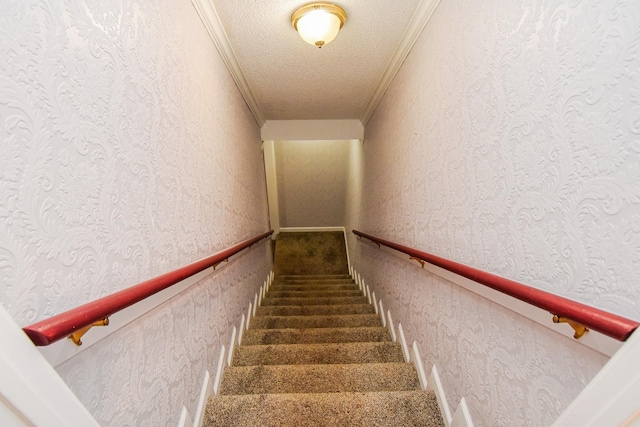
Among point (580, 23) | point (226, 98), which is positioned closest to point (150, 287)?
point (580, 23)

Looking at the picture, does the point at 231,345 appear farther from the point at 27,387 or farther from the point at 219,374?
the point at 27,387

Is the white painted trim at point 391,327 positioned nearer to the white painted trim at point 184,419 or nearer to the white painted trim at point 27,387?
the white painted trim at point 184,419

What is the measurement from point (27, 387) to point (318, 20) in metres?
1.89

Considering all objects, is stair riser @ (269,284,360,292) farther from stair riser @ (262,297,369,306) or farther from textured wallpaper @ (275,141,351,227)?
textured wallpaper @ (275,141,351,227)

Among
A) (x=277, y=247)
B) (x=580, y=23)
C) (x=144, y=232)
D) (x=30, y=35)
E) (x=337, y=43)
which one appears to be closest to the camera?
(x=30, y=35)

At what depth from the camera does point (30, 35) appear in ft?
1.89

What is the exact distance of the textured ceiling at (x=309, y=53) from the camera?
168 centimetres

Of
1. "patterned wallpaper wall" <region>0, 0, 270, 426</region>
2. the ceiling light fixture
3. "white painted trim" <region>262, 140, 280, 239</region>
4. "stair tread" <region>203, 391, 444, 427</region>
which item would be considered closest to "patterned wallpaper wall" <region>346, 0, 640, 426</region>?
"stair tread" <region>203, 391, 444, 427</region>

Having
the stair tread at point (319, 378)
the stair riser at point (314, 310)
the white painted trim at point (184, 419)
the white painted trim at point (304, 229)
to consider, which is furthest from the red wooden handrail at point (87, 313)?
the white painted trim at point (304, 229)

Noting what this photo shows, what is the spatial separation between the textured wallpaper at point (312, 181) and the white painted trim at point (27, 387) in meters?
4.85

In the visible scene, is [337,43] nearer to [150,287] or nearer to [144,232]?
[144,232]

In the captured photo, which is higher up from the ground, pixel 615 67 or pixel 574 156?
pixel 615 67

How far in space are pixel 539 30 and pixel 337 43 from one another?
1470 millimetres

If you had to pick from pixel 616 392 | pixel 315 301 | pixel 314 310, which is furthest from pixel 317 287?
pixel 616 392
